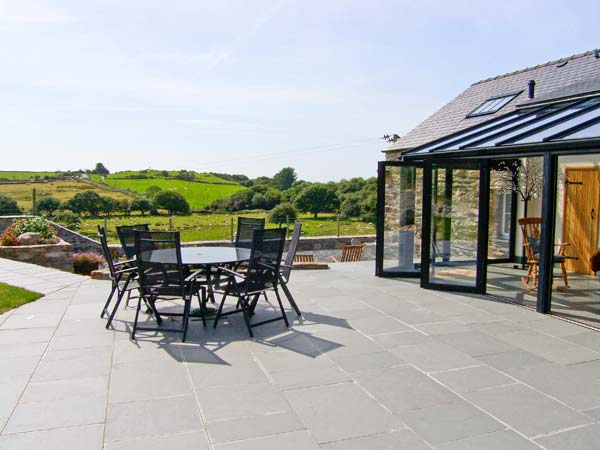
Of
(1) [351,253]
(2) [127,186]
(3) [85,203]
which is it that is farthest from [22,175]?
(1) [351,253]

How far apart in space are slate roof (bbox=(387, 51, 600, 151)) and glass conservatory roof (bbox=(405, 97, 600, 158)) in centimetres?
239

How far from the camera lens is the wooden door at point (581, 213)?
7.84 m

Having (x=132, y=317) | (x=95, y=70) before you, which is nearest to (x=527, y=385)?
(x=132, y=317)

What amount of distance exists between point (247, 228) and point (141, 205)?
14428 mm

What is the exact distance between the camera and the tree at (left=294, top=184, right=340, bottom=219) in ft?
64.2

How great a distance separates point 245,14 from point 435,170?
3733mm

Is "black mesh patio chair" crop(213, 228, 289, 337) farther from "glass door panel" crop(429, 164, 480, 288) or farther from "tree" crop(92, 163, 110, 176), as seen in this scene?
"tree" crop(92, 163, 110, 176)

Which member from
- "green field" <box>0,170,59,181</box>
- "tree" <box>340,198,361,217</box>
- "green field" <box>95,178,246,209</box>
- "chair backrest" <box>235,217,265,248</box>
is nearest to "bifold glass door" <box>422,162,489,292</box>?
"chair backrest" <box>235,217,265,248</box>

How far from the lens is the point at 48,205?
17.8 m

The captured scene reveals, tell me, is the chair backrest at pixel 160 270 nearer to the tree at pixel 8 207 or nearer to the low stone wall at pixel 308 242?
the low stone wall at pixel 308 242

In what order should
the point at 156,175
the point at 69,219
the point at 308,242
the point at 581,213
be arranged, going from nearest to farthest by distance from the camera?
1. the point at 581,213
2. the point at 308,242
3. the point at 69,219
4. the point at 156,175

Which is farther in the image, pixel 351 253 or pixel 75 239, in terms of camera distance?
pixel 75 239

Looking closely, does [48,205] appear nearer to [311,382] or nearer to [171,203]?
[171,203]

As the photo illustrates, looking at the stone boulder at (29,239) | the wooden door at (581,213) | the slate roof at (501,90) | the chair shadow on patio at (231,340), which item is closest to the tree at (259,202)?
the slate roof at (501,90)
